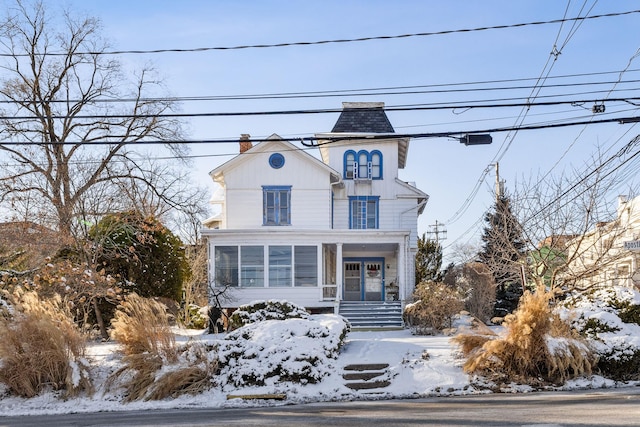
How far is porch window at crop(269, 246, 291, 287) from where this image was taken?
939 inches

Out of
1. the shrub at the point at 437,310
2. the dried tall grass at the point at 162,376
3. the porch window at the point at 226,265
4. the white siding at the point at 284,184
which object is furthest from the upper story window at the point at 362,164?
the dried tall grass at the point at 162,376

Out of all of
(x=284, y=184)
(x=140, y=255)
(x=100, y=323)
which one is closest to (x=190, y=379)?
(x=100, y=323)

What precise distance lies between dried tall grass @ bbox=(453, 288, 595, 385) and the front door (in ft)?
51.5

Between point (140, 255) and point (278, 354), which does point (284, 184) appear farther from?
point (278, 354)

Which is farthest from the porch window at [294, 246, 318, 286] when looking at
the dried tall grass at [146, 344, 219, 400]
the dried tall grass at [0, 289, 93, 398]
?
the dried tall grass at [0, 289, 93, 398]

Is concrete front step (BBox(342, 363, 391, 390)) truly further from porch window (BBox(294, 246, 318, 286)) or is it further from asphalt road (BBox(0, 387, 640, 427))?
porch window (BBox(294, 246, 318, 286))

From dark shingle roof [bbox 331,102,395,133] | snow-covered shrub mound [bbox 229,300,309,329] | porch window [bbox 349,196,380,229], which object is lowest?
snow-covered shrub mound [bbox 229,300,309,329]

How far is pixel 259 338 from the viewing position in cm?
1290

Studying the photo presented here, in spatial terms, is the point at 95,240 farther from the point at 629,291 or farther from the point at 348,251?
the point at 629,291

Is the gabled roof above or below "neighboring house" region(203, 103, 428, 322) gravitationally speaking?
above

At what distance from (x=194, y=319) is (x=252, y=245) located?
4.50 meters

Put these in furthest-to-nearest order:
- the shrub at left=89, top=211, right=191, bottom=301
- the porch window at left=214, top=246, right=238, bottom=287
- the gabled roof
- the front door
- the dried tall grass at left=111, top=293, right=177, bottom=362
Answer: the front door < the gabled roof < the porch window at left=214, top=246, right=238, bottom=287 < the shrub at left=89, top=211, right=191, bottom=301 < the dried tall grass at left=111, top=293, right=177, bottom=362

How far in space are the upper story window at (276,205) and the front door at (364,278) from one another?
3.93 metres

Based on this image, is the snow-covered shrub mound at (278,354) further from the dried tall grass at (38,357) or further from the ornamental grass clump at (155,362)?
the dried tall grass at (38,357)
